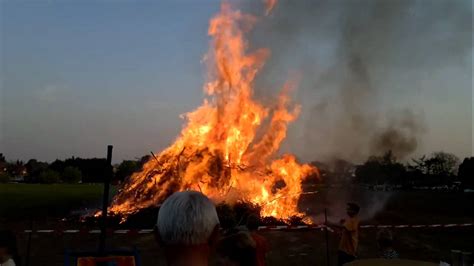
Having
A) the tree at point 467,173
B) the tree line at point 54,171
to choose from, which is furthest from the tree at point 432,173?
the tree line at point 54,171

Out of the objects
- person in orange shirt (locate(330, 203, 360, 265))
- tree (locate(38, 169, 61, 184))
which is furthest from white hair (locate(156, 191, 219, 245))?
tree (locate(38, 169, 61, 184))

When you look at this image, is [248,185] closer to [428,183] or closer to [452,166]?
[428,183]

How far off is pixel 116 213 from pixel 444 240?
40.9 ft

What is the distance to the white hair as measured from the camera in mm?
2354

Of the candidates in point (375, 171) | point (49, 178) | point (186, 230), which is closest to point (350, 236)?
point (186, 230)

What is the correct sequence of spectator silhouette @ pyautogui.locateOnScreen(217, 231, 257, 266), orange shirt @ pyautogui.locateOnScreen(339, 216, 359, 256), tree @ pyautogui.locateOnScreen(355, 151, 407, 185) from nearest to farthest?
spectator silhouette @ pyautogui.locateOnScreen(217, 231, 257, 266) < orange shirt @ pyautogui.locateOnScreen(339, 216, 359, 256) < tree @ pyautogui.locateOnScreen(355, 151, 407, 185)

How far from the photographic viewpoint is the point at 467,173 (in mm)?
38562

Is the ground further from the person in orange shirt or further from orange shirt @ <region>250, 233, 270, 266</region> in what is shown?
orange shirt @ <region>250, 233, 270, 266</region>

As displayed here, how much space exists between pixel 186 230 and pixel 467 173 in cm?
4149

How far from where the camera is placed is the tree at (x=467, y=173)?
38406 mm

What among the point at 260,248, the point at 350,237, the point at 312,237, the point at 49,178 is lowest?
the point at 312,237

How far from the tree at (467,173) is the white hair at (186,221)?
41.3 m

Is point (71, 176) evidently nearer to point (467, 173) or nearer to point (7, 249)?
point (467, 173)

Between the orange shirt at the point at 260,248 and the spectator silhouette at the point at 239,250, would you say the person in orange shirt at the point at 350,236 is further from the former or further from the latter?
the spectator silhouette at the point at 239,250
